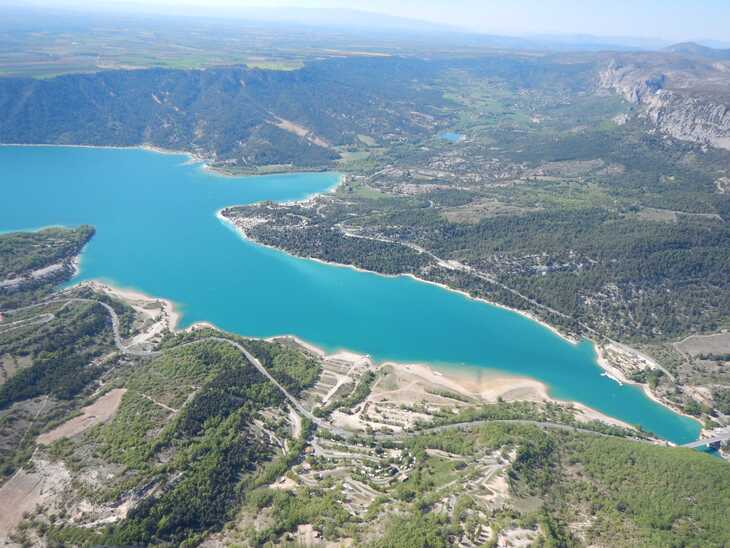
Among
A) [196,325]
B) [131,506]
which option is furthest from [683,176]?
[131,506]

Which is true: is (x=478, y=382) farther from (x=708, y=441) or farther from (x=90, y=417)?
(x=90, y=417)

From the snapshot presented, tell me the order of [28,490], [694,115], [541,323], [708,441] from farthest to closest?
[694,115] → [541,323] → [708,441] → [28,490]

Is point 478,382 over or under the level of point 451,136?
under

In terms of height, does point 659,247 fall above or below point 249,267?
above

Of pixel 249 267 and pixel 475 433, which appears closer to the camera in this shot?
pixel 475 433

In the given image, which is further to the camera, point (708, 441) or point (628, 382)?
point (628, 382)

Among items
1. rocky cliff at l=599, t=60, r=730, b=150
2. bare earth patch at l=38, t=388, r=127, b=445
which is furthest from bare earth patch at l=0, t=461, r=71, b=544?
rocky cliff at l=599, t=60, r=730, b=150

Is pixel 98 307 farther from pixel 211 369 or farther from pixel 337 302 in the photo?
pixel 337 302

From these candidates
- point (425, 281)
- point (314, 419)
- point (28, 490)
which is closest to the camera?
point (28, 490)

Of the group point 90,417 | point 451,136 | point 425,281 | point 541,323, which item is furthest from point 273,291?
point 451,136
